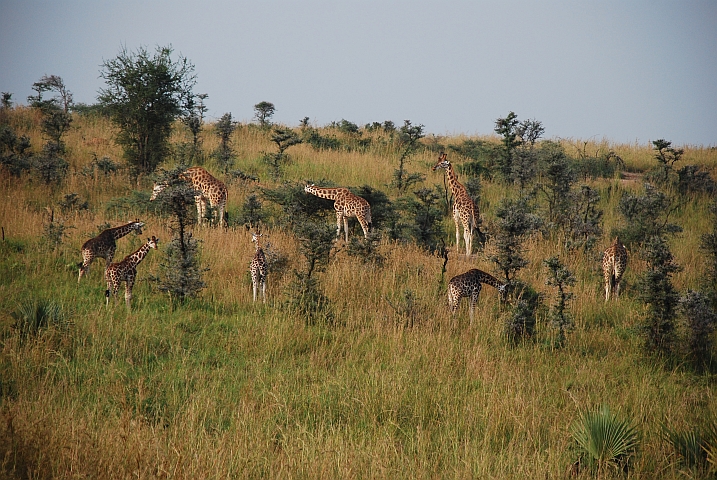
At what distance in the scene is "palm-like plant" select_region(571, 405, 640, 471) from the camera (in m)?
6.18

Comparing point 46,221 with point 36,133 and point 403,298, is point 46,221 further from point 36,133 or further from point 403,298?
point 36,133

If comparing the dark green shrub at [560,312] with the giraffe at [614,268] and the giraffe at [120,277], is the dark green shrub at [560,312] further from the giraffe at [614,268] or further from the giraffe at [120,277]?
the giraffe at [120,277]

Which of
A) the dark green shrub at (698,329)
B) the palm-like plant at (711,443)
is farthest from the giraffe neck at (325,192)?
the palm-like plant at (711,443)

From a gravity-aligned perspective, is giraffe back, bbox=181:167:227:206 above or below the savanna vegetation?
above

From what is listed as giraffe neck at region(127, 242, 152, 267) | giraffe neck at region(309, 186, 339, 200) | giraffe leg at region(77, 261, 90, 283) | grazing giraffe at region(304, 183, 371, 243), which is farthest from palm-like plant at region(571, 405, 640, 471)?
giraffe neck at region(309, 186, 339, 200)

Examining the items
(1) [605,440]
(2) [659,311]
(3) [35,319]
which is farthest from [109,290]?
(2) [659,311]

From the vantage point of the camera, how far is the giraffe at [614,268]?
13.2 meters

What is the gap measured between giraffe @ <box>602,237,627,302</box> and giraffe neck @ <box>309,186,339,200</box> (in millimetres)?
7722

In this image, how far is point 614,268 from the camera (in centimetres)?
1330

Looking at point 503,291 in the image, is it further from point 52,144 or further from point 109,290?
point 52,144

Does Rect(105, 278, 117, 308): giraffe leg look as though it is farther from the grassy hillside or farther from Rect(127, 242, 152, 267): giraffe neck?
Rect(127, 242, 152, 267): giraffe neck

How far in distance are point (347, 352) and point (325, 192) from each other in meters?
9.79

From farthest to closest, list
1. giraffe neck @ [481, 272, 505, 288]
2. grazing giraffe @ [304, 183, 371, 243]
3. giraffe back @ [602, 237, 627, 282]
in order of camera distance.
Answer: grazing giraffe @ [304, 183, 371, 243]
giraffe back @ [602, 237, 627, 282]
giraffe neck @ [481, 272, 505, 288]

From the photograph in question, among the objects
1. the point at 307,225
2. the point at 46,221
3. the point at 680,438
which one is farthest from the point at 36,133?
the point at 680,438
